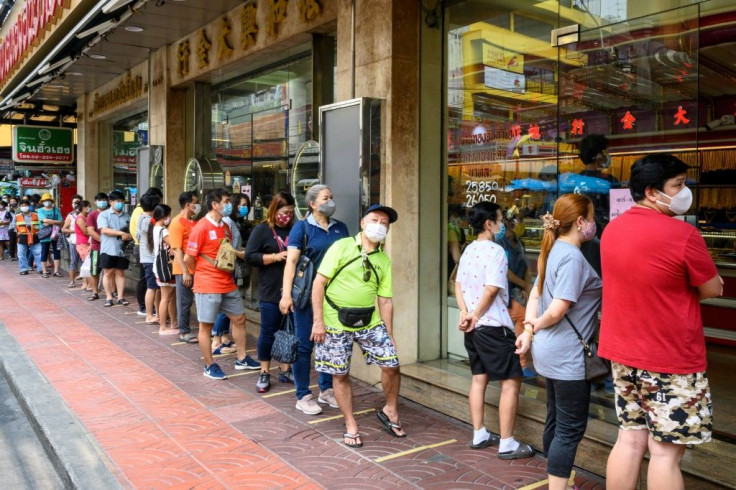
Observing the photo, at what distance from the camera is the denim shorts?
620 centimetres

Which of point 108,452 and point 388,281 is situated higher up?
point 388,281

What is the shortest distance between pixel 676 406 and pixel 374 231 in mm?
2329

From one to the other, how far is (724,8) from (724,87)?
2.35 meters

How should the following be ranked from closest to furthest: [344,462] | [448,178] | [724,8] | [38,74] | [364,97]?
[344,462] → [724,8] → [364,97] → [448,178] → [38,74]

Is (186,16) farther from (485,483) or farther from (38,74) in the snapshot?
(485,483)

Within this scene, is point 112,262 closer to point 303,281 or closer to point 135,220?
point 135,220

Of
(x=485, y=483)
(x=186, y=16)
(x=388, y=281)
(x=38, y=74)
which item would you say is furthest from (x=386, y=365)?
(x=38, y=74)

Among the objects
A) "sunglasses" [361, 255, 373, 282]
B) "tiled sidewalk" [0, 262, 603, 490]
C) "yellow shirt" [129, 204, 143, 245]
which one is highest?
"yellow shirt" [129, 204, 143, 245]

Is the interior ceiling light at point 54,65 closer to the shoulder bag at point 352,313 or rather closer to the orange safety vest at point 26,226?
the orange safety vest at point 26,226

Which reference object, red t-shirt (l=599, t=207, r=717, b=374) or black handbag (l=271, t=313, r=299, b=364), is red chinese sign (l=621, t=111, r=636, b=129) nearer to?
red t-shirt (l=599, t=207, r=717, b=374)

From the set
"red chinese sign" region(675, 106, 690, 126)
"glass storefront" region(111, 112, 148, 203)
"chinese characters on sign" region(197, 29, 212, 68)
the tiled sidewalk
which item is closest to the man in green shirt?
the tiled sidewalk

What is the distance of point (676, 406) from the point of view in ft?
9.48

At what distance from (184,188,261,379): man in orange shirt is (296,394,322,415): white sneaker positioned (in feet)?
4.36

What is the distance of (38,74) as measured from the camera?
469 inches
